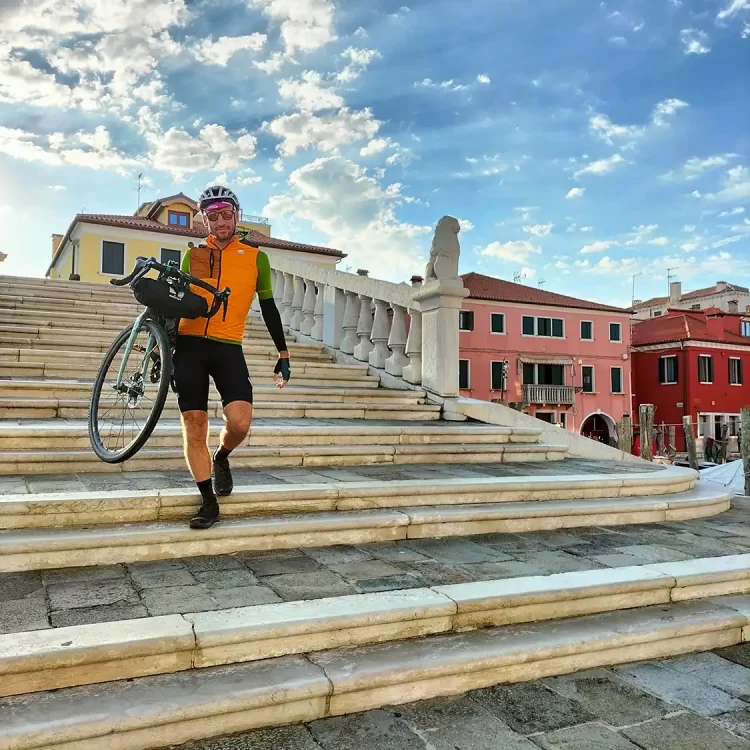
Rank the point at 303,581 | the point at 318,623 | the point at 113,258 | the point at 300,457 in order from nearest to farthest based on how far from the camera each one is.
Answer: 1. the point at 318,623
2. the point at 303,581
3. the point at 300,457
4. the point at 113,258

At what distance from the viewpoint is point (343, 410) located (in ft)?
21.0

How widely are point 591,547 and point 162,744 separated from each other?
8.29 feet

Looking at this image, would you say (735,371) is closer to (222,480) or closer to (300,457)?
(300,457)

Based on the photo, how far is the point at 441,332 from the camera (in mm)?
6859

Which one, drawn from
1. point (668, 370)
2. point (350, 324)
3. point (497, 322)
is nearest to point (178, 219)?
point (497, 322)

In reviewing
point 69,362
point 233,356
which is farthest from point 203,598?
point 69,362

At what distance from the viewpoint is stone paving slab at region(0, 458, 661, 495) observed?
3.64m

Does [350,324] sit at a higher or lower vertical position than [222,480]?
higher

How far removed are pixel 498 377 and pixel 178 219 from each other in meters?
19.8

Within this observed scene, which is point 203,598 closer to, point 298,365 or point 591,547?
point 591,547

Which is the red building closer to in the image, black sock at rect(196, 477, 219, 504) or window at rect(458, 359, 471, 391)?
window at rect(458, 359, 471, 391)

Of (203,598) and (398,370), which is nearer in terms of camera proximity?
(203,598)

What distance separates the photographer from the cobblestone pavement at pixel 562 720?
1899 mm

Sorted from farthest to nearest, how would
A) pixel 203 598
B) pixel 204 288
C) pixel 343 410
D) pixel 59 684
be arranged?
pixel 343 410 < pixel 204 288 < pixel 203 598 < pixel 59 684
